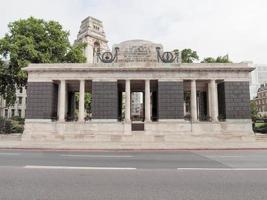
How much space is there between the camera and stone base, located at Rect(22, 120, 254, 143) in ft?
78.6

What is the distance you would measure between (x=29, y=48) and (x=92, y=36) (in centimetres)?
7330

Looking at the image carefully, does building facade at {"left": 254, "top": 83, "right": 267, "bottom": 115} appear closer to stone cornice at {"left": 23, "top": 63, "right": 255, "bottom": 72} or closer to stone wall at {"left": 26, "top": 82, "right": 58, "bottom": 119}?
stone cornice at {"left": 23, "top": 63, "right": 255, "bottom": 72}

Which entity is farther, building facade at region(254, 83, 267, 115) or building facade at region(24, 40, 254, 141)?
building facade at region(254, 83, 267, 115)

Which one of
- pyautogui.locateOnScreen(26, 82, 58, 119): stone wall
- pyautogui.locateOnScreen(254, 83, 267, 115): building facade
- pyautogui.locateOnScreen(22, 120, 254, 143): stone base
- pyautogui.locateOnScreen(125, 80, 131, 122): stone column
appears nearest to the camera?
pyautogui.locateOnScreen(22, 120, 254, 143): stone base

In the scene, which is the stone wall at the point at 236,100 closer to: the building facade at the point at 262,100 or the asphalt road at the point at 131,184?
the asphalt road at the point at 131,184

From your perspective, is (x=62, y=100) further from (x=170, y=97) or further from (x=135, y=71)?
(x=170, y=97)

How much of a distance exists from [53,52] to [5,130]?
13.3 metres

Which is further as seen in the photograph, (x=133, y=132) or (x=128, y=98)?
(x=128, y=98)

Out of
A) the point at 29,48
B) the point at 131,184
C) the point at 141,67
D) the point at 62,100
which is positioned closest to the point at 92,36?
the point at 29,48

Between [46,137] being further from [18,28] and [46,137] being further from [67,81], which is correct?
[18,28]

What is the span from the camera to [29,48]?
31.0 meters

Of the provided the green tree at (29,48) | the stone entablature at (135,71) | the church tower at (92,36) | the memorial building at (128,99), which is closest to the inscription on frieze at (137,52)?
the memorial building at (128,99)

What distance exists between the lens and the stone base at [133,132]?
23953mm

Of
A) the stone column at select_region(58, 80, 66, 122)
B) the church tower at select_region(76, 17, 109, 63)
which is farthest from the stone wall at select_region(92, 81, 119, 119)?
the church tower at select_region(76, 17, 109, 63)
